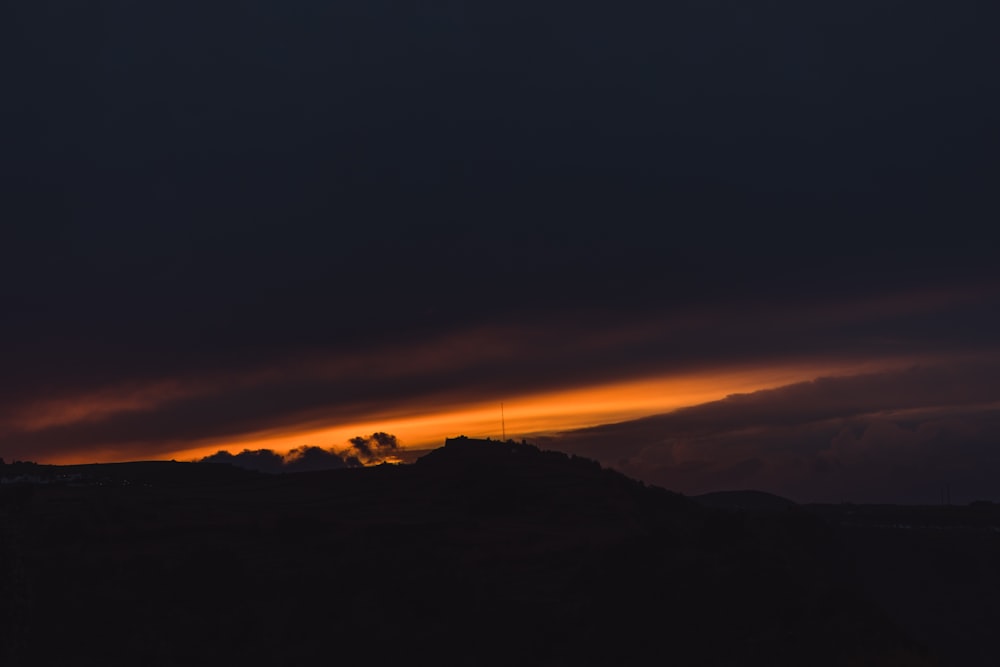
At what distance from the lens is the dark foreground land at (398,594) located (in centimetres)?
2484

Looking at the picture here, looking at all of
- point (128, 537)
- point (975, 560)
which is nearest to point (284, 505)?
point (128, 537)

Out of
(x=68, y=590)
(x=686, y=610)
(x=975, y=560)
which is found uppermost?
(x=68, y=590)

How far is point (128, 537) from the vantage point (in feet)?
113

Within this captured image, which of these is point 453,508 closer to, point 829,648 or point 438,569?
point 438,569

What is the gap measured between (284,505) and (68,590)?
17029mm

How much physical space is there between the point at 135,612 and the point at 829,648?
743 inches

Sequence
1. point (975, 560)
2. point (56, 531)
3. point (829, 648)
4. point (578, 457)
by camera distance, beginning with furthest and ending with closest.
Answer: point (578, 457) → point (975, 560) → point (56, 531) → point (829, 648)

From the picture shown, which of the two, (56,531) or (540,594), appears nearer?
(540,594)

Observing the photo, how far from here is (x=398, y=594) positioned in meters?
29.0

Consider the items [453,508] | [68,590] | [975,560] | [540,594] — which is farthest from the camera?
[975,560]

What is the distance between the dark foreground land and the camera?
2484 cm

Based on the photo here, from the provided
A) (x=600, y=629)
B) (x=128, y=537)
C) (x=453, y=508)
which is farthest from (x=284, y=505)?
(x=600, y=629)

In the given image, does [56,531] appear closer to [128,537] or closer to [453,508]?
[128,537]

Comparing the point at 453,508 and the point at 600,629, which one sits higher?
the point at 453,508
